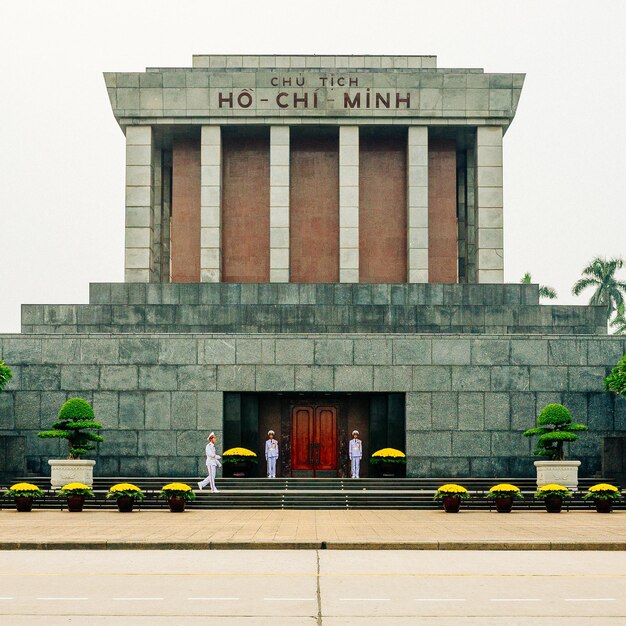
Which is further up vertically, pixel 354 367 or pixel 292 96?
pixel 292 96

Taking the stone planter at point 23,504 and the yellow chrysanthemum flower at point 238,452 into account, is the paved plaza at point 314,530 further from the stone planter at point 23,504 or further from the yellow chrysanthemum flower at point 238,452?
the yellow chrysanthemum flower at point 238,452

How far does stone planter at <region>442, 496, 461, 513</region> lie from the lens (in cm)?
2808

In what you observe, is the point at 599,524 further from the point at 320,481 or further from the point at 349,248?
the point at 349,248

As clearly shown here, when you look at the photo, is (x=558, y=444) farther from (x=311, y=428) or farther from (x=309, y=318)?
(x=309, y=318)

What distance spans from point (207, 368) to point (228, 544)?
54.1 feet

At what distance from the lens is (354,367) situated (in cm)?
3559

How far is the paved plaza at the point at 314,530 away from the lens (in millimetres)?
19203

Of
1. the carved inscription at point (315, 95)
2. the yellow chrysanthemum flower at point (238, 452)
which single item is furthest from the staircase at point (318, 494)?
the carved inscription at point (315, 95)

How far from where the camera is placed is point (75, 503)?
93.2 ft

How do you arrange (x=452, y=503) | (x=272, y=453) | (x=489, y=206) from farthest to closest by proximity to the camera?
(x=489, y=206) → (x=272, y=453) → (x=452, y=503)

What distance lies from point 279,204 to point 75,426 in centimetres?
1486

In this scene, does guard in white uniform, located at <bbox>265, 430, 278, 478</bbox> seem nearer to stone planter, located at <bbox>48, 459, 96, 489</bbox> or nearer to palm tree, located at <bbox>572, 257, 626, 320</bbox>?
stone planter, located at <bbox>48, 459, 96, 489</bbox>

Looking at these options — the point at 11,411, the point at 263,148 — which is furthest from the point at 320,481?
the point at 263,148
